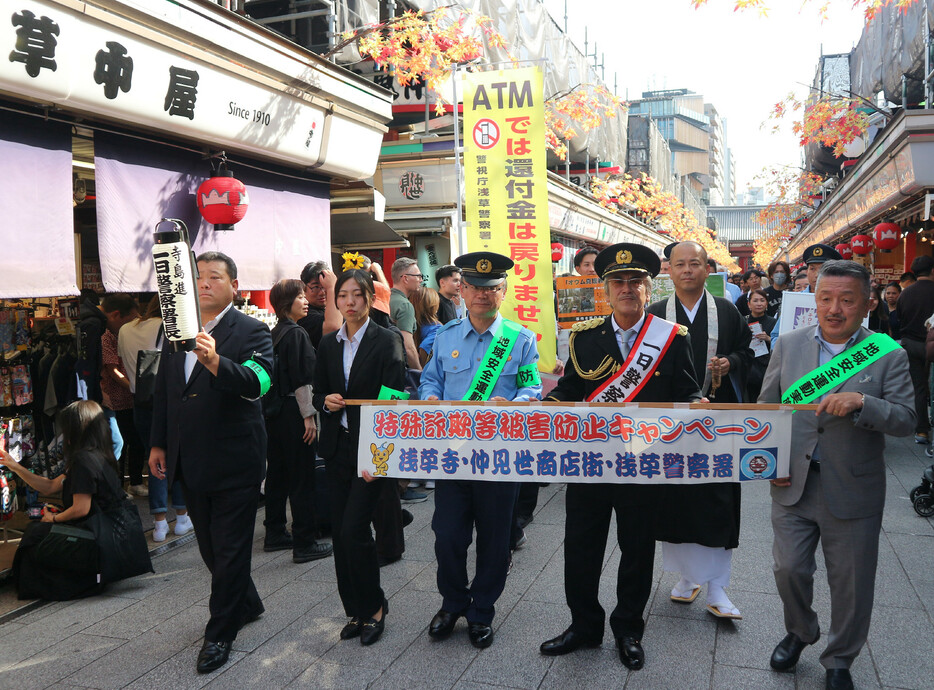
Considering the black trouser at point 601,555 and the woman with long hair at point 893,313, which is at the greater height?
the woman with long hair at point 893,313

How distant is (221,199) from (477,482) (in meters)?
4.27

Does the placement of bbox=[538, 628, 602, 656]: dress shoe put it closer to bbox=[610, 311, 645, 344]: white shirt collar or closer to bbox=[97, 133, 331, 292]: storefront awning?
bbox=[610, 311, 645, 344]: white shirt collar

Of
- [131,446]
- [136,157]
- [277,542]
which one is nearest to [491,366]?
[277,542]

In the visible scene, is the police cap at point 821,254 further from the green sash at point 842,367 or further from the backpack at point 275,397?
the backpack at point 275,397

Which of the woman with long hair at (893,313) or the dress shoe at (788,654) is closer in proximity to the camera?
the dress shoe at (788,654)

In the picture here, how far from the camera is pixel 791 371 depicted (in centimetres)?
369

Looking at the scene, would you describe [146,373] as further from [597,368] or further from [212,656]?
[597,368]

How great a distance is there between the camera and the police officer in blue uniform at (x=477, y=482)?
414 cm

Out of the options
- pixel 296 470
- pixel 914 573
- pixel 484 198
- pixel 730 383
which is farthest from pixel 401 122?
pixel 914 573

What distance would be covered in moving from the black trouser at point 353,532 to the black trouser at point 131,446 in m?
4.12

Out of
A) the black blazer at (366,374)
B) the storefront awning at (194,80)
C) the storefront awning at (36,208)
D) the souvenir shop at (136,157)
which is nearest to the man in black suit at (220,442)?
the black blazer at (366,374)

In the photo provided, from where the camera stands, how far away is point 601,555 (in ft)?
13.0

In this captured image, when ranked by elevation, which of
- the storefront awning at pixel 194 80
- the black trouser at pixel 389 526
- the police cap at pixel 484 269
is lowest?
the black trouser at pixel 389 526

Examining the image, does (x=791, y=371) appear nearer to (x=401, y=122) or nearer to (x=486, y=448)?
(x=486, y=448)
